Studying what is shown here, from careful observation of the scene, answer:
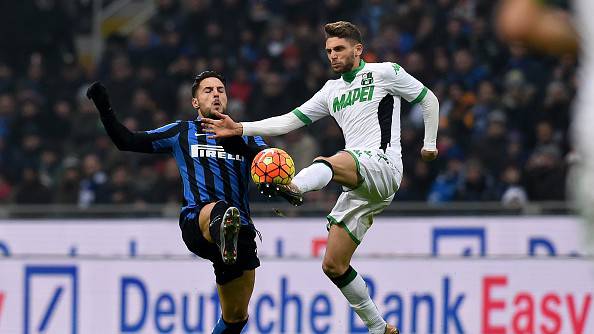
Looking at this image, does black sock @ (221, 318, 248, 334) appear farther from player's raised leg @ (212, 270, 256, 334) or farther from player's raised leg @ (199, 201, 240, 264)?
player's raised leg @ (199, 201, 240, 264)

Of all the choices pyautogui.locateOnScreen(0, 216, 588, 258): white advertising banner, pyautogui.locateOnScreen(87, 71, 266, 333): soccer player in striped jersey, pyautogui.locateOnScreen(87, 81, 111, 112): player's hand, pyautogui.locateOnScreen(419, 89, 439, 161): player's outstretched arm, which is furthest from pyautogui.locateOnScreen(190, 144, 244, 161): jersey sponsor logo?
pyautogui.locateOnScreen(0, 216, 588, 258): white advertising banner

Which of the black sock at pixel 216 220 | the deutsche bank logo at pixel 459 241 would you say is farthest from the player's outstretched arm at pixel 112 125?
the deutsche bank logo at pixel 459 241

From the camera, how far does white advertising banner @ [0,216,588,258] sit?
1182cm

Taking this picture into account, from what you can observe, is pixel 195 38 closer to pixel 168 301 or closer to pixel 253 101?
pixel 253 101

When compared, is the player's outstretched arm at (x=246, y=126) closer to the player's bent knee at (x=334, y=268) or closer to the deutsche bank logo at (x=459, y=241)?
the player's bent knee at (x=334, y=268)

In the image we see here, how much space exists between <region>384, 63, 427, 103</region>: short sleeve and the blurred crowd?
4.67 meters

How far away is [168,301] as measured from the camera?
9664mm

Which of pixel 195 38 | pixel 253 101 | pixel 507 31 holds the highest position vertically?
pixel 195 38

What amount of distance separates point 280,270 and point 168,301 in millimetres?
917

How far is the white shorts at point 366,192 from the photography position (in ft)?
24.7

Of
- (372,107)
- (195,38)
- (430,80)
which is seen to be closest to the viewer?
(372,107)

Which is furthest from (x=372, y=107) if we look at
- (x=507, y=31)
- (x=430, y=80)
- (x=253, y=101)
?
(x=253, y=101)

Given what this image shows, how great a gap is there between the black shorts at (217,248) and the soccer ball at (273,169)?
77 centimetres

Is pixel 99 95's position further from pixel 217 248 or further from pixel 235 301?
pixel 235 301
